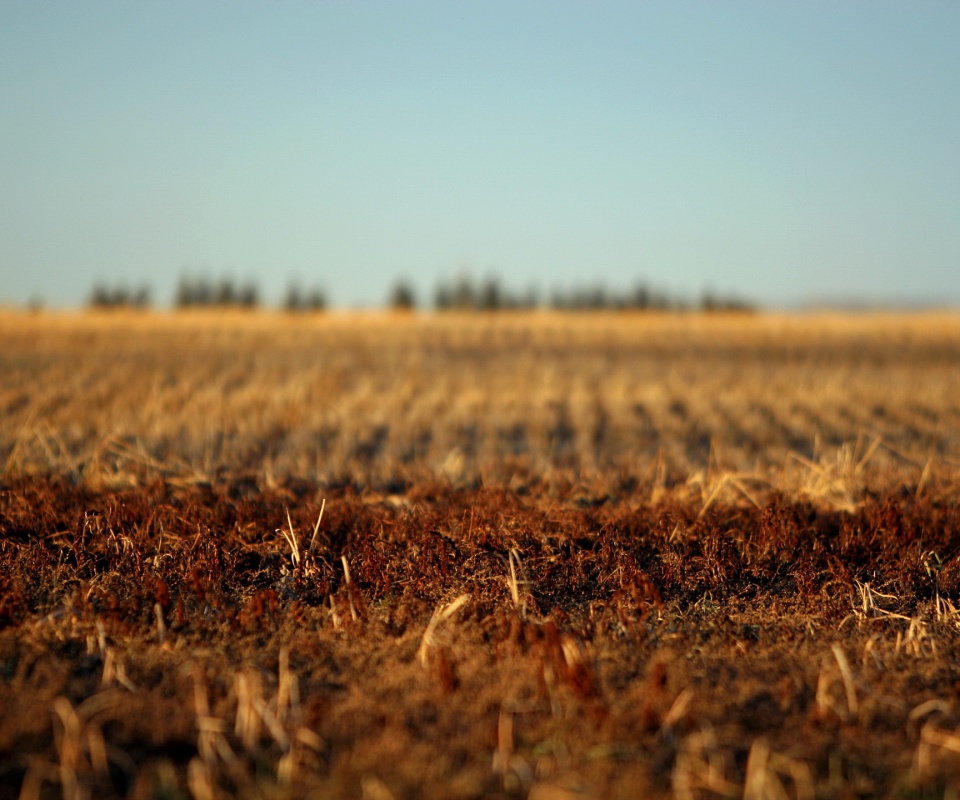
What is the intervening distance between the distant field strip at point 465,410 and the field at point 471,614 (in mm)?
97

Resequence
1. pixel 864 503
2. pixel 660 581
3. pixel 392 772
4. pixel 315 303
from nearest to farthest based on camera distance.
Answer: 1. pixel 392 772
2. pixel 660 581
3. pixel 864 503
4. pixel 315 303

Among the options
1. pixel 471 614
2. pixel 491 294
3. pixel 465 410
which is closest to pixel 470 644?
pixel 471 614

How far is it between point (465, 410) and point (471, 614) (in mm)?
6017

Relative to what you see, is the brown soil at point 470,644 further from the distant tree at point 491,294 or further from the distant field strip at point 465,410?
the distant tree at point 491,294

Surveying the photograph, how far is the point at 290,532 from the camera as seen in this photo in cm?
482

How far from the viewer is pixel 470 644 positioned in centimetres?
387

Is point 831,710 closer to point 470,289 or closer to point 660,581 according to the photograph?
point 660,581

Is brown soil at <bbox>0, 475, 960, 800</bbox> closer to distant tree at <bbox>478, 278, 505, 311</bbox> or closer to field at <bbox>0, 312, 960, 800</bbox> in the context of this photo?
field at <bbox>0, 312, 960, 800</bbox>

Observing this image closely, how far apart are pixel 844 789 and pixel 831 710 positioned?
0.54 meters

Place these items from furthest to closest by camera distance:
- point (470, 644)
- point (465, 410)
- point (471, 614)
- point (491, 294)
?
point (491, 294)
point (465, 410)
point (471, 614)
point (470, 644)

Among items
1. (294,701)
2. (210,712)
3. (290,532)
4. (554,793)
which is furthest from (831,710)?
(290,532)

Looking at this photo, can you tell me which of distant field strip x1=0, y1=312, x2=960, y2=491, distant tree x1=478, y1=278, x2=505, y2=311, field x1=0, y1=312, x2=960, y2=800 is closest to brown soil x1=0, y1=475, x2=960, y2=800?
field x1=0, y1=312, x2=960, y2=800

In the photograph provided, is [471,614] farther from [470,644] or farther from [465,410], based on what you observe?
[465,410]

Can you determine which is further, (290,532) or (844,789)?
(290,532)
